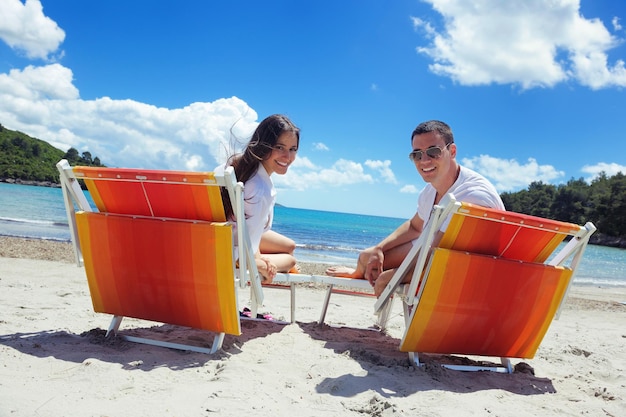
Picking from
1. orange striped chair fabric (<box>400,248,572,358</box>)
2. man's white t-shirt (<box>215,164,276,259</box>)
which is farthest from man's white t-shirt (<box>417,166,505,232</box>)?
man's white t-shirt (<box>215,164,276,259</box>)

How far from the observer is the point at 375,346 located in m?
3.51

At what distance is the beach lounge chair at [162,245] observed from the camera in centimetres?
267

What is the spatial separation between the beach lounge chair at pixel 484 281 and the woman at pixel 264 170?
3.26ft

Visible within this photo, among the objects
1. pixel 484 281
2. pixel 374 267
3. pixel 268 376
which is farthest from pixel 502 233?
pixel 268 376

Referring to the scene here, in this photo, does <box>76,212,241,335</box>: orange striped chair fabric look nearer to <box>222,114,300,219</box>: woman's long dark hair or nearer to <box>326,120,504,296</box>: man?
<box>222,114,300,219</box>: woman's long dark hair

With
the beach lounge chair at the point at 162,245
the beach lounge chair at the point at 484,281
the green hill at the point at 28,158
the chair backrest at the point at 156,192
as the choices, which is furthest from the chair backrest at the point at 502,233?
the green hill at the point at 28,158

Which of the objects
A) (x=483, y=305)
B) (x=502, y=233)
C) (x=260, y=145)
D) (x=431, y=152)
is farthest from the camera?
(x=260, y=145)

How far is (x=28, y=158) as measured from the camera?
67.8m

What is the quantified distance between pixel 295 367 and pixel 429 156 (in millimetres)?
1745

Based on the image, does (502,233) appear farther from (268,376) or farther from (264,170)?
(264,170)

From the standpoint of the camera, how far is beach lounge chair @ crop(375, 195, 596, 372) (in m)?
2.62

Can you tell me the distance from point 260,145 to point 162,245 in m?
1.22

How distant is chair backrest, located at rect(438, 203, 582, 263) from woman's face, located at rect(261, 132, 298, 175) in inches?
59.3

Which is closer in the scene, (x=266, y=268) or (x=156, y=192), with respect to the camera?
(x=156, y=192)
